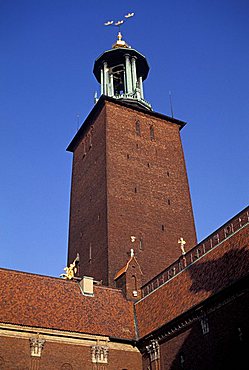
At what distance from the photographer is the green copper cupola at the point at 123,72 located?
4984 cm

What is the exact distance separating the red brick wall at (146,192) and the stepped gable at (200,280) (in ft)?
19.3

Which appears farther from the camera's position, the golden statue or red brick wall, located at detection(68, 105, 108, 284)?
red brick wall, located at detection(68, 105, 108, 284)

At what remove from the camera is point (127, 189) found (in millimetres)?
40719

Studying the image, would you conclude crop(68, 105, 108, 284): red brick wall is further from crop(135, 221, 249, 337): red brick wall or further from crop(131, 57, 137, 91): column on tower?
crop(131, 57, 137, 91): column on tower

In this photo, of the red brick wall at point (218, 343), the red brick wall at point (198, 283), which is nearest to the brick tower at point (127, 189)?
the red brick wall at point (198, 283)

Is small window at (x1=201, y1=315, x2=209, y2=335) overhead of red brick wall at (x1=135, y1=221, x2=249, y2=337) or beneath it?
beneath

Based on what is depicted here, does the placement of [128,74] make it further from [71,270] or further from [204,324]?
[204,324]

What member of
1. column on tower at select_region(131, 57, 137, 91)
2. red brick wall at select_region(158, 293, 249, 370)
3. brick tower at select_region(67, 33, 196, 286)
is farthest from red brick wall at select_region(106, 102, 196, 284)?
red brick wall at select_region(158, 293, 249, 370)

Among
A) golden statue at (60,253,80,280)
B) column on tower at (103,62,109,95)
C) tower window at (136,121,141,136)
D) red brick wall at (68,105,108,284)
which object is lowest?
golden statue at (60,253,80,280)

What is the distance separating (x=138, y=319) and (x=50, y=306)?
5403 mm

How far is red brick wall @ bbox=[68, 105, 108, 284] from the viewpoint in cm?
3822

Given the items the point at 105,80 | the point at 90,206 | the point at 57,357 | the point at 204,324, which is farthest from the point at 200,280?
the point at 105,80

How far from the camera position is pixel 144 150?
4431cm

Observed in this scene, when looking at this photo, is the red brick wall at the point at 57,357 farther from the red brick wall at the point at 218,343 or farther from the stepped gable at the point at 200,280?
the red brick wall at the point at 218,343
